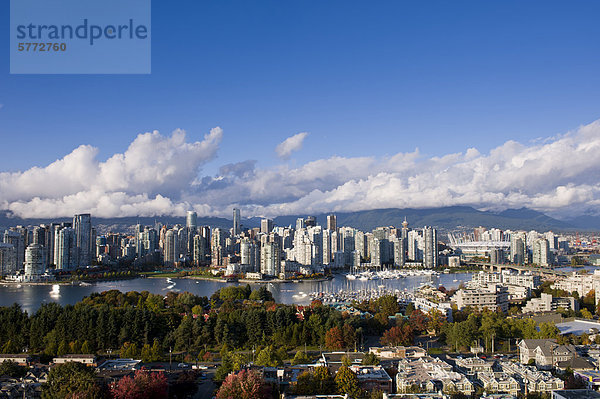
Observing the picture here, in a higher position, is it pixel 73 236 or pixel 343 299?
pixel 73 236

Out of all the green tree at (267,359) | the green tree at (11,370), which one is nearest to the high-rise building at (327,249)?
the green tree at (267,359)

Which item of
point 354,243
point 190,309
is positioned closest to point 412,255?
point 354,243

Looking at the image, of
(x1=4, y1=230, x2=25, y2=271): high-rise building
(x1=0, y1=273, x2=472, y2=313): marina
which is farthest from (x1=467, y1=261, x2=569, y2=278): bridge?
(x1=4, y1=230, x2=25, y2=271): high-rise building

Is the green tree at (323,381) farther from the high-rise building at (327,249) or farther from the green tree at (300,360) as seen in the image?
the high-rise building at (327,249)

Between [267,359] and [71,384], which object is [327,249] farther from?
[71,384]

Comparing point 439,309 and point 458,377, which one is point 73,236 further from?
point 458,377

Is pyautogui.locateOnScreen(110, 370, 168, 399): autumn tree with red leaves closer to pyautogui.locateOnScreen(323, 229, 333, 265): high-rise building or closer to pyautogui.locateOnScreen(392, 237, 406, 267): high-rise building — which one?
pyautogui.locateOnScreen(392, 237, 406, 267): high-rise building
